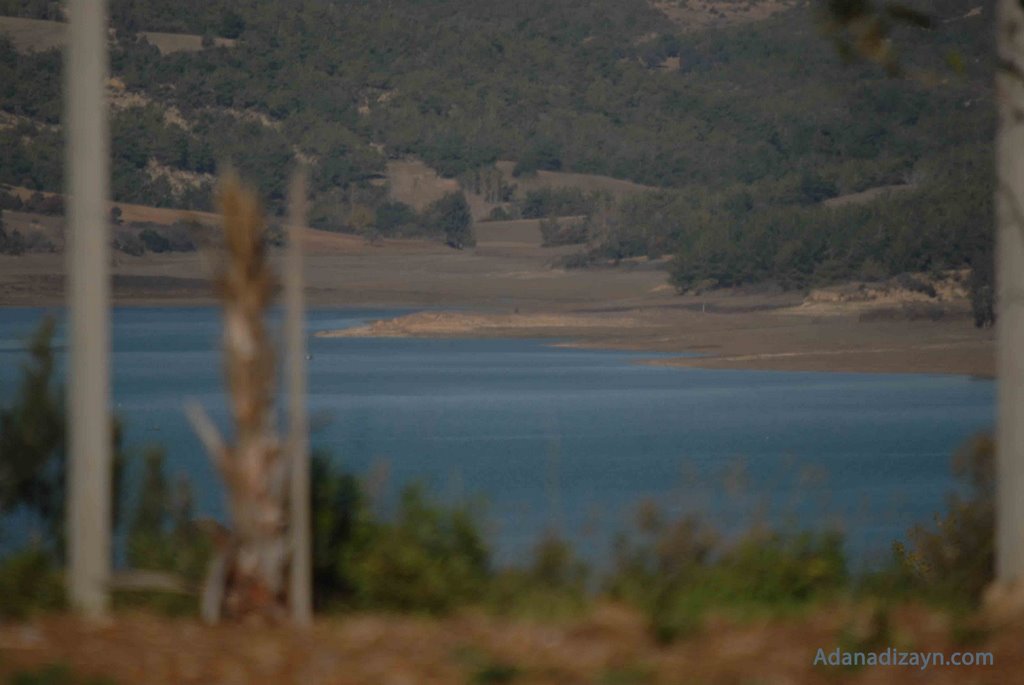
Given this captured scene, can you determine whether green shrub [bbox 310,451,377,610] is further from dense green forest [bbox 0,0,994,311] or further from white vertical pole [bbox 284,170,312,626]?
dense green forest [bbox 0,0,994,311]

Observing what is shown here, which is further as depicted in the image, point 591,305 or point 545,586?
point 591,305

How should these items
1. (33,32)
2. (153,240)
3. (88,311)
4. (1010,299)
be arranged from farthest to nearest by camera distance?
(33,32) < (153,240) < (1010,299) < (88,311)

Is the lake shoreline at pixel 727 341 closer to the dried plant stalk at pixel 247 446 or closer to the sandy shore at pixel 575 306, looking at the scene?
the sandy shore at pixel 575 306

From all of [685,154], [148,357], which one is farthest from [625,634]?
[685,154]

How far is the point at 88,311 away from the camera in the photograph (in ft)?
20.0

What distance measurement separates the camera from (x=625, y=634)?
579 cm

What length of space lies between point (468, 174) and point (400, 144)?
16.7 feet

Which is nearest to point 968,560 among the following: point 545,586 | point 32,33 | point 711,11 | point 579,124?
point 545,586

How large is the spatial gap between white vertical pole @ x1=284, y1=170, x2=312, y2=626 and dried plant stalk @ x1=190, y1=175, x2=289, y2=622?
8 cm

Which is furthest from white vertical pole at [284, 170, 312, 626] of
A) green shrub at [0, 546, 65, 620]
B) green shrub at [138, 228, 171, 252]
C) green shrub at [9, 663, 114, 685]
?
green shrub at [138, 228, 171, 252]

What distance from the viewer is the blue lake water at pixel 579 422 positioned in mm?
19078

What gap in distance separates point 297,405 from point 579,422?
127ft

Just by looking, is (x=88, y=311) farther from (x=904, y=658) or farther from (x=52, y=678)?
(x=904, y=658)

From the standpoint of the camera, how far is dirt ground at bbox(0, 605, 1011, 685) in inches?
206
